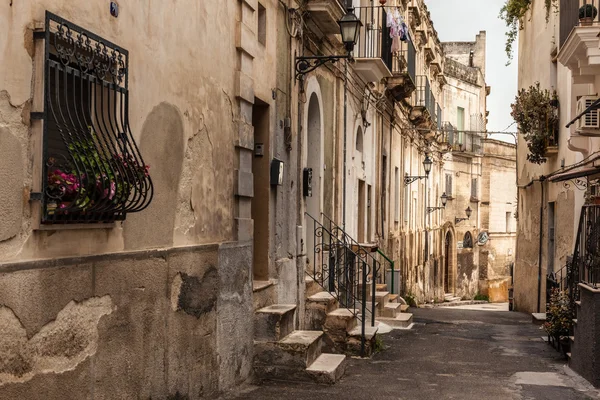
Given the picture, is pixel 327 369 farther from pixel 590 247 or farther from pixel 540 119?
pixel 540 119

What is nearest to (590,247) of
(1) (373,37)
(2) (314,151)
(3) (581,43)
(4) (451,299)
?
(3) (581,43)

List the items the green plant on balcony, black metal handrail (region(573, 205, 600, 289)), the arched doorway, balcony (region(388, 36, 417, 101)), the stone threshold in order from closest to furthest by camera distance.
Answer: the stone threshold
black metal handrail (region(573, 205, 600, 289))
the arched doorway
the green plant on balcony
balcony (region(388, 36, 417, 101))

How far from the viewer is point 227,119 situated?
330 inches

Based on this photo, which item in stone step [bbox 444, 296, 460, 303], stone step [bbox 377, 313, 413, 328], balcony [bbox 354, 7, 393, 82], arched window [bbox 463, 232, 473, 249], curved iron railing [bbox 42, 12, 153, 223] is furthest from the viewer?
arched window [bbox 463, 232, 473, 249]

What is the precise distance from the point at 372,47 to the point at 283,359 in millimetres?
9032

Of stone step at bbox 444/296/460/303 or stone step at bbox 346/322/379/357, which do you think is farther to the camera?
stone step at bbox 444/296/460/303

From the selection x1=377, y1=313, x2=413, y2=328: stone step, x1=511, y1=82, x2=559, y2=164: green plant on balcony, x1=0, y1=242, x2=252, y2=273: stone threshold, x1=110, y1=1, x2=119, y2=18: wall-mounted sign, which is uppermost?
x1=511, y1=82, x2=559, y2=164: green plant on balcony

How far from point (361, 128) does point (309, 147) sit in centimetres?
460

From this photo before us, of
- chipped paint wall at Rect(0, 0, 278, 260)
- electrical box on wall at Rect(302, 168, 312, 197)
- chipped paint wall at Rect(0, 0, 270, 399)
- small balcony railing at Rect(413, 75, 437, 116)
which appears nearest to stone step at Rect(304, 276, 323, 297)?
electrical box on wall at Rect(302, 168, 312, 197)

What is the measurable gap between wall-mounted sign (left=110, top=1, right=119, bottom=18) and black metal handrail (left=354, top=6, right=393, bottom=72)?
1015cm

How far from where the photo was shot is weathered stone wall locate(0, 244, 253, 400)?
4762mm

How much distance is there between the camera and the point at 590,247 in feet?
33.2

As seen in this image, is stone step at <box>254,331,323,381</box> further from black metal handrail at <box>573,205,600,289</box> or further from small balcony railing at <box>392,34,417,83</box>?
small balcony railing at <box>392,34,417,83</box>

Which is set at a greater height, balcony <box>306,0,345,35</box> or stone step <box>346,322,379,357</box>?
balcony <box>306,0,345,35</box>
